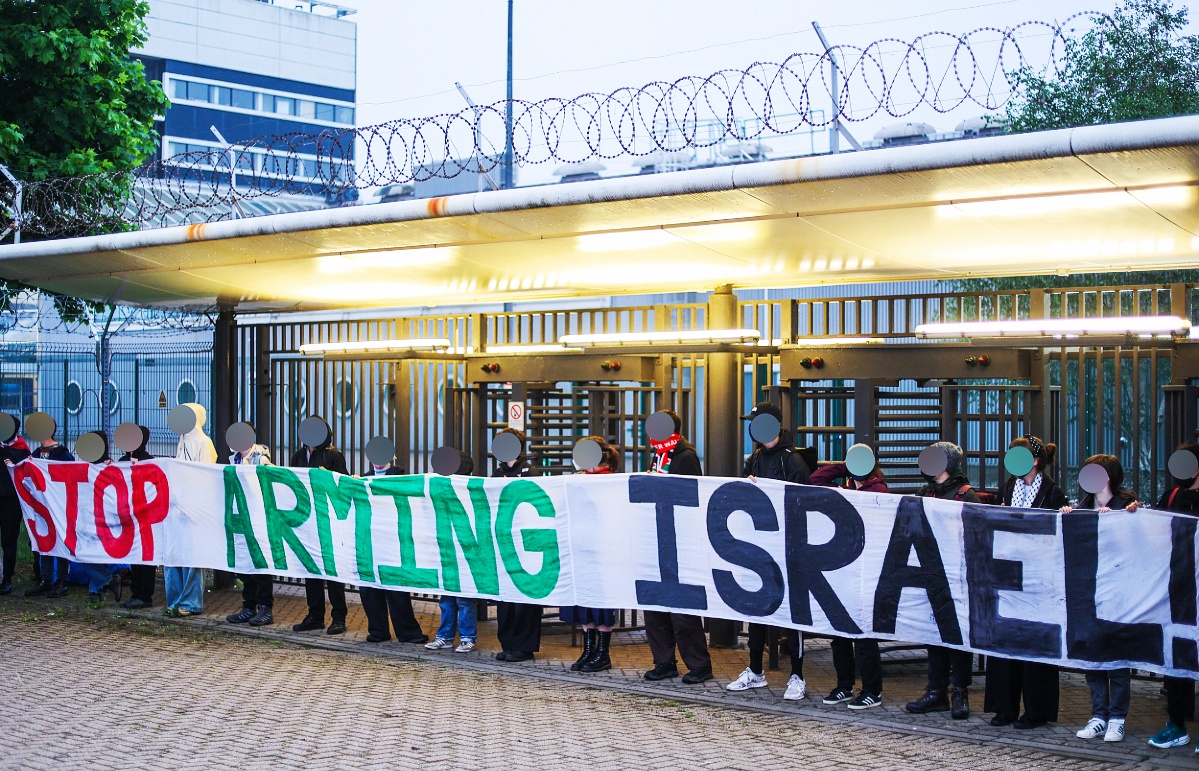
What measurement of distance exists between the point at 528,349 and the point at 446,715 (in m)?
4.99

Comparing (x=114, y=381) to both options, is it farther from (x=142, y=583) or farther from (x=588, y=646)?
(x=588, y=646)

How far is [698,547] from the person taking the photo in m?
8.91

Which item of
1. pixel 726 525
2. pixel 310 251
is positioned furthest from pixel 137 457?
pixel 726 525

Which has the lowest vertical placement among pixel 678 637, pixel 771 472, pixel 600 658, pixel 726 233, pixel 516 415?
pixel 600 658

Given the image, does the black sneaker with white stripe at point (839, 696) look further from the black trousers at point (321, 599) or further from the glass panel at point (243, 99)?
the glass panel at point (243, 99)

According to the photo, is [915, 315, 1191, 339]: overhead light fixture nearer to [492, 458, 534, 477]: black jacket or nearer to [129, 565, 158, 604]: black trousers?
[492, 458, 534, 477]: black jacket

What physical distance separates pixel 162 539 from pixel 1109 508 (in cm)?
838

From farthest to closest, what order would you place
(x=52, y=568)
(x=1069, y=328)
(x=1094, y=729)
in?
(x=52, y=568), (x=1069, y=328), (x=1094, y=729)

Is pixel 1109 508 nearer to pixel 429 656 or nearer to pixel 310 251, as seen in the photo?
pixel 429 656

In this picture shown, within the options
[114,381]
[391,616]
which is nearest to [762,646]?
[391,616]

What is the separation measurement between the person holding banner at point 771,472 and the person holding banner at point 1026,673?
4.23 ft

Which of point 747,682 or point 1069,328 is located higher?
point 1069,328

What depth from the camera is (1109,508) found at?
7.57 meters

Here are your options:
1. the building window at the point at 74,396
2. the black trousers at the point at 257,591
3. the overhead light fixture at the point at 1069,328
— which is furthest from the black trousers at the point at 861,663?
the building window at the point at 74,396
